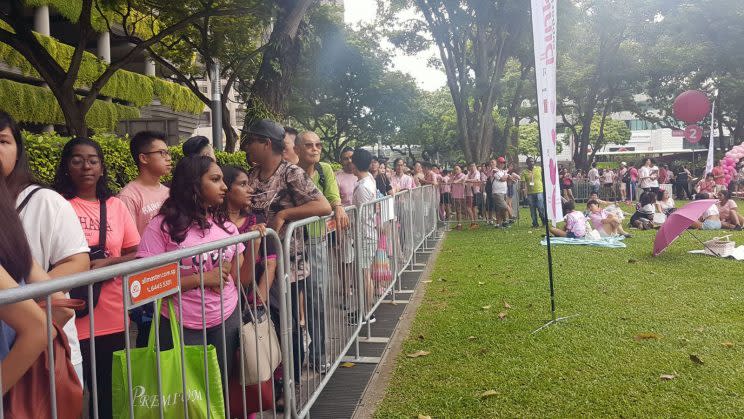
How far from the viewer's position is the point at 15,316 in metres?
1.59

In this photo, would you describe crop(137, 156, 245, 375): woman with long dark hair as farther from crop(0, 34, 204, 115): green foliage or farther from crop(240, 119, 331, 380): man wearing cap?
crop(0, 34, 204, 115): green foliage

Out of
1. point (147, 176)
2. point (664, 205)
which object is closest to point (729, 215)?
point (664, 205)

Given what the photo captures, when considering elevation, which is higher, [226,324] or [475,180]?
[475,180]

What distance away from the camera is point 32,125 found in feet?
73.4

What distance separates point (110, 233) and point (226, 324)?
2.50 feet

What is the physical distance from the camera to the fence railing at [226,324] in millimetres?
2041

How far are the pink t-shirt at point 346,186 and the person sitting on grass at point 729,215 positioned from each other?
971 cm

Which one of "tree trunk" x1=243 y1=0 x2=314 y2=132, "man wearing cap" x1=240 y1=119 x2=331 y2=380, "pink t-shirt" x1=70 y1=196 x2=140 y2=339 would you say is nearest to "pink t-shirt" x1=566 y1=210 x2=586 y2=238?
"tree trunk" x1=243 y1=0 x2=314 y2=132

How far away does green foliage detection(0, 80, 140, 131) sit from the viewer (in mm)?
18958

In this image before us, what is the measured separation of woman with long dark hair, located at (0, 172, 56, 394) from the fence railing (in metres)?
0.04

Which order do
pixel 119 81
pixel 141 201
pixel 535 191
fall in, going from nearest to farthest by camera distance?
pixel 141 201 < pixel 535 191 < pixel 119 81

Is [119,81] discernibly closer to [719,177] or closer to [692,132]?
[692,132]

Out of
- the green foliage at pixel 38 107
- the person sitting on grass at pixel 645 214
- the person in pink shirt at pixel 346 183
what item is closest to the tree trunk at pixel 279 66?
the person in pink shirt at pixel 346 183

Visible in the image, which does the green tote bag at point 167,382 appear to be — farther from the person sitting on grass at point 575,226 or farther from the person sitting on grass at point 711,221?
the person sitting on grass at point 711,221
